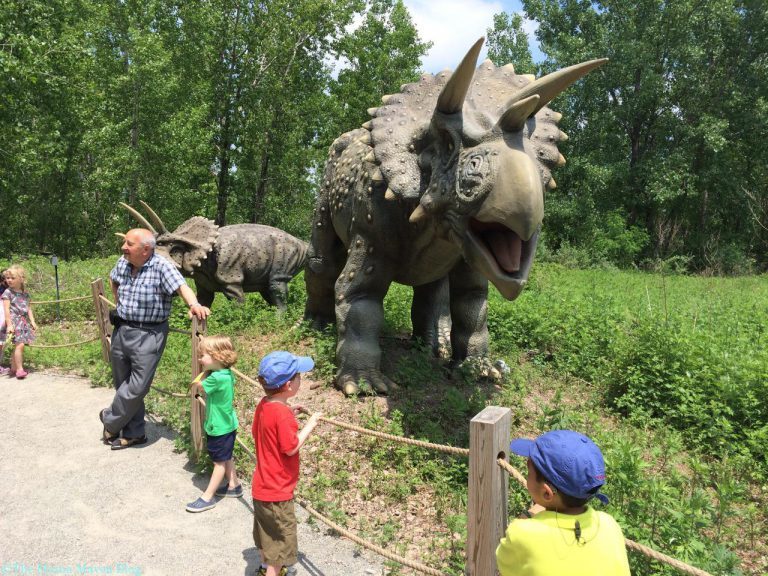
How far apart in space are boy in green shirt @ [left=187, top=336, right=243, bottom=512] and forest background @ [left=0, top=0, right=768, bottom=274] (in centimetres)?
1690

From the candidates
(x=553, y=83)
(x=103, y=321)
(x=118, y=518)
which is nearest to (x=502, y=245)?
(x=553, y=83)

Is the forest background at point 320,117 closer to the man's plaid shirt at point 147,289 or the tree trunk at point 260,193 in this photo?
the tree trunk at point 260,193

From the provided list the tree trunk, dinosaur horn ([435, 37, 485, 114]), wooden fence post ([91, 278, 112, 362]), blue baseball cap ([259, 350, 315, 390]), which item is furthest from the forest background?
blue baseball cap ([259, 350, 315, 390])

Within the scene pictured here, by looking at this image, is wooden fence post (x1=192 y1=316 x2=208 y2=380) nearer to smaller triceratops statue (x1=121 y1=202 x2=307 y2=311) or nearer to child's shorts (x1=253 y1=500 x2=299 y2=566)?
child's shorts (x1=253 y1=500 x2=299 y2=566)

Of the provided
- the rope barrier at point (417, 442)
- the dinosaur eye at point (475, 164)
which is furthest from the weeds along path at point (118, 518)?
the dinosaur eye at point (475, 164)

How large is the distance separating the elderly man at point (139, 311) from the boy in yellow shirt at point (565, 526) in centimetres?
275

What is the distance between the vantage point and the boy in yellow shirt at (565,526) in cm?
155

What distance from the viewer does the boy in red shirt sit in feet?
8.36

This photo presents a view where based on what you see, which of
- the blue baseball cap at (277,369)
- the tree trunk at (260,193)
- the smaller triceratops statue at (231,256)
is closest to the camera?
the blue baseball cap at (277,369)

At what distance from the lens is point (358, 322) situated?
4.38 meters

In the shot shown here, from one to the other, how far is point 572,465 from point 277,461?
1.44 m

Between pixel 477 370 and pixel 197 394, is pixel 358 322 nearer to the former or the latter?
pixel 477 370

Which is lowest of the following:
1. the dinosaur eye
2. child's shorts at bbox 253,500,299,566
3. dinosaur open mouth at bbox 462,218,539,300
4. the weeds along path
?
the weeds along path

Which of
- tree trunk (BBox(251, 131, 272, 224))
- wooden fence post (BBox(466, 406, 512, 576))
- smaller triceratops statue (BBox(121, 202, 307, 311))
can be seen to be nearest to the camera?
wooden fence post (BBox(466, 406, 512, 576))
